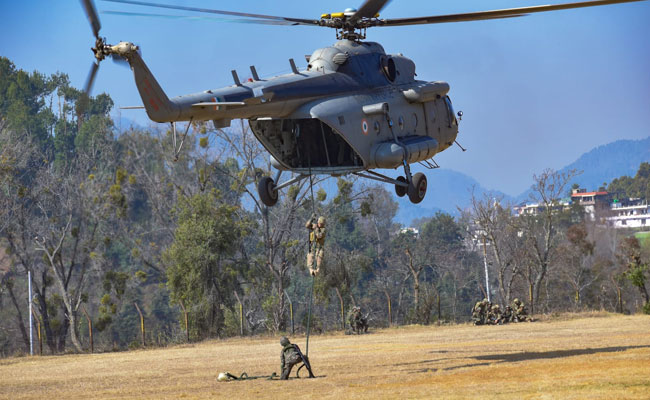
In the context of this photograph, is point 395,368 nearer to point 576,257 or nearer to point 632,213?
point 576,257

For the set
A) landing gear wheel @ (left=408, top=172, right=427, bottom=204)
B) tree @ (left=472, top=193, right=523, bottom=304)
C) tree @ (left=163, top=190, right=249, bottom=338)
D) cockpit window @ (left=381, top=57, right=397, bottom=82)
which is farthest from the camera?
tree @ (left=472, top=193, right=523, bottom=304)

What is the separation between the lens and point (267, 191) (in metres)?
21.4

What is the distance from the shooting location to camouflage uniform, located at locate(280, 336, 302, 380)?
720 inches

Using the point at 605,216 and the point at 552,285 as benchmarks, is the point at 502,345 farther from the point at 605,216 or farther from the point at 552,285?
the point at 605,216

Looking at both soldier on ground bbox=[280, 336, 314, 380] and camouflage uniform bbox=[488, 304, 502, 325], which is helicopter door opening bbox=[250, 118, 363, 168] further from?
camouflage uniform bbox=[488, 304, 502, 325]

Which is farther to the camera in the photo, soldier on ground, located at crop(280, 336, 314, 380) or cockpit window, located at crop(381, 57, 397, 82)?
cockpit window, located at crop(381, 57, 397, 82)

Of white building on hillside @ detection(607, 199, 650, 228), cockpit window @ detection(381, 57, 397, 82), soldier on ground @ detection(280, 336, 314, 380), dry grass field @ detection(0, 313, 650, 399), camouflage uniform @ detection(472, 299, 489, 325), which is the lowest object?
dry grass field @ detection(0, 313, 650, 399)

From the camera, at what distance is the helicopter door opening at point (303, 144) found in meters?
20.8

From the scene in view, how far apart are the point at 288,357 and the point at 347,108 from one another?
564 centimetres

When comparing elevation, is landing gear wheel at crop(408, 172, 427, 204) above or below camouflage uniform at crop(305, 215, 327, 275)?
above

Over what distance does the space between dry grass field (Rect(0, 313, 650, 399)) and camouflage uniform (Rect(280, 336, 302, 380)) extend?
0.31m

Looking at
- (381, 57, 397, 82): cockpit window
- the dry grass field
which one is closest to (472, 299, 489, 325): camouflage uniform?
the dry grass field

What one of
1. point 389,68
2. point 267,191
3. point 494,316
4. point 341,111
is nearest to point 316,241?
point 341,111

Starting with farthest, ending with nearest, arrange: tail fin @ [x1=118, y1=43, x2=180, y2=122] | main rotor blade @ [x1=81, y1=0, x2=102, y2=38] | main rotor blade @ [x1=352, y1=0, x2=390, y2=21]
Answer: main rotor blade @ [x1=352, y1=0, x2=390, y2=21] < tail fin @ [x1=118, y1=43, x2=180, y2=122] < main rotor blade @ [x1=81, y1=0, x2=102, y2=38]
